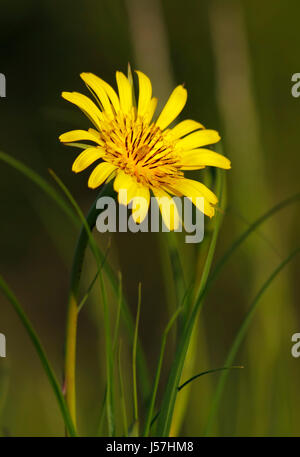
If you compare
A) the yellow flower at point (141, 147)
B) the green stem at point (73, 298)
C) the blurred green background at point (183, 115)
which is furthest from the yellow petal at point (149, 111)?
the blurred green background at point (183, 115)

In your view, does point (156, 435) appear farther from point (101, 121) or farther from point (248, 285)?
point (248, 285)

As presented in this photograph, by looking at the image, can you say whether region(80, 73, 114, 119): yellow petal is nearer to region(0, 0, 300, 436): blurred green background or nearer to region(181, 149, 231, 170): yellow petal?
region(181, 149, 231, 170): yellow petal

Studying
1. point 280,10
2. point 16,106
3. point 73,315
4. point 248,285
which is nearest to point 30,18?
point 16,106

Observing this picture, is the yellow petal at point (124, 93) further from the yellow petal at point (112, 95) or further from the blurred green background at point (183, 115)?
the blurred green background at point (183, 115)

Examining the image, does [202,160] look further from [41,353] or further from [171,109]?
[41,353]

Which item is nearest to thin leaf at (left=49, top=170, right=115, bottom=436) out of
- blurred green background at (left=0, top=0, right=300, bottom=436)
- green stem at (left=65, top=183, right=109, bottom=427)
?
green stem at (left=65, top=183, right=109, bottom=427)

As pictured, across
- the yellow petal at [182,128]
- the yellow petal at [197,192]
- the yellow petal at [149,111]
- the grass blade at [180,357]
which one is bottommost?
the grass blade at [180,357]
